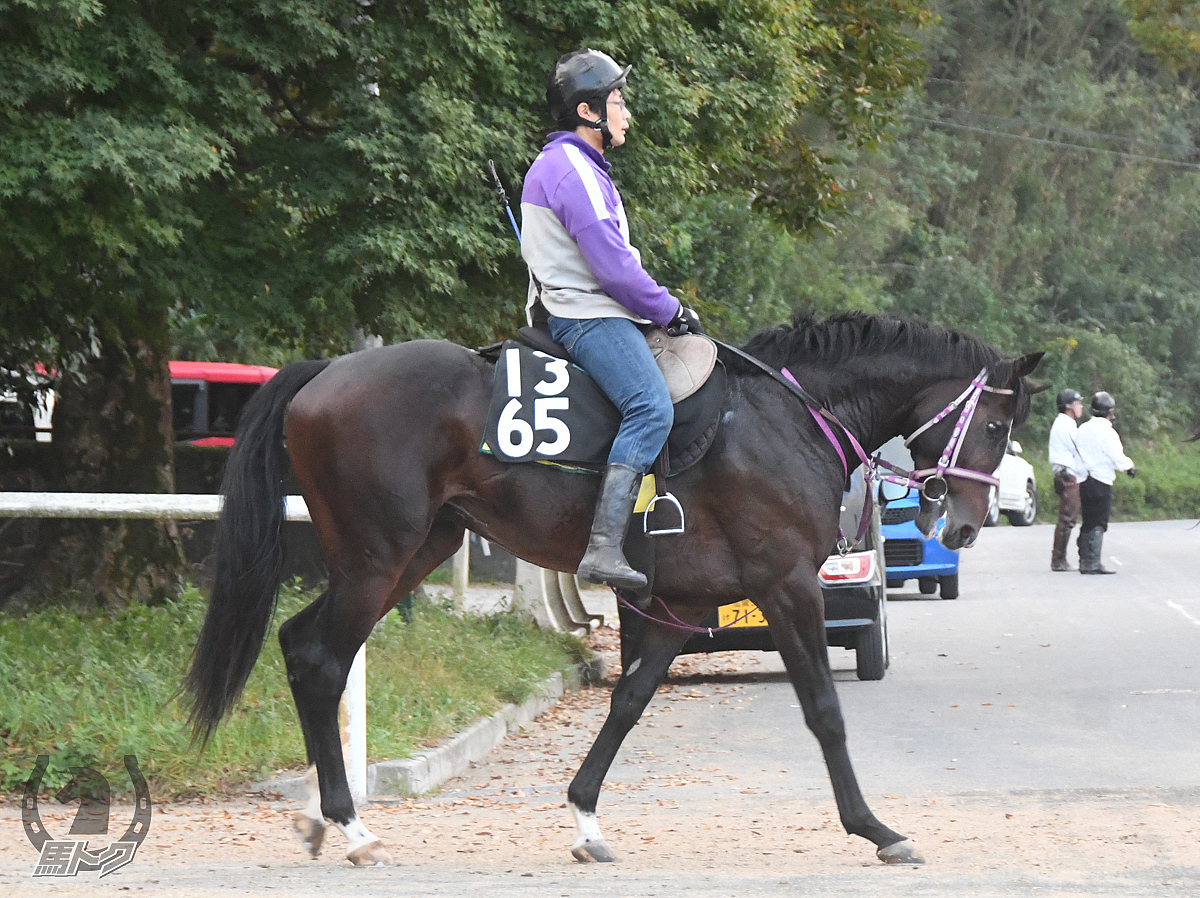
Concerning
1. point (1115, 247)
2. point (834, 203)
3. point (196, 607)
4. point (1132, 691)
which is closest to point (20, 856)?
point (196, 607)

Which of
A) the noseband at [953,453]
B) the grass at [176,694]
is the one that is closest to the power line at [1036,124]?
the grass at [176,694]

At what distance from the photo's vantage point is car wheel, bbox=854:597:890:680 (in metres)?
12.0

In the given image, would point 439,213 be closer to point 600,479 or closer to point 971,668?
point 600,479

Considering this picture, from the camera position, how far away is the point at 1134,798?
7.29 m

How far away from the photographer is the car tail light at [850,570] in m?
11.6

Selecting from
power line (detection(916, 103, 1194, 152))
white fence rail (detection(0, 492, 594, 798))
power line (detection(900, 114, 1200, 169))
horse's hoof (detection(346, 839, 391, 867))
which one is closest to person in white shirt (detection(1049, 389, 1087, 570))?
white fence rail (detection(0, 492, 594, 798))

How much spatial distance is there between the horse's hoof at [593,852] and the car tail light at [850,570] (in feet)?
18.7

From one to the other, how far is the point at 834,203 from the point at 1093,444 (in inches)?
239

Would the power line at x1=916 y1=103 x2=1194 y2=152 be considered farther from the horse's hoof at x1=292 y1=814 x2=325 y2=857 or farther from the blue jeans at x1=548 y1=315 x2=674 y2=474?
the horse's hoof at x1=292 y1=814 x2=325 y2=857

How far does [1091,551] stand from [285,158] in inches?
572

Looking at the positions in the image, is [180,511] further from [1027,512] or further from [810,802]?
[1027,512]

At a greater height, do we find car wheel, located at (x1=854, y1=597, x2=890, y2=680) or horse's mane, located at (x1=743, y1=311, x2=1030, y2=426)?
horse's mane, located at (x1=743, y1=311, x2=1030, y2=426)

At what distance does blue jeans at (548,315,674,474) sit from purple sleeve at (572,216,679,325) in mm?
115

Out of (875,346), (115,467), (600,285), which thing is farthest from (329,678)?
(115,467)
